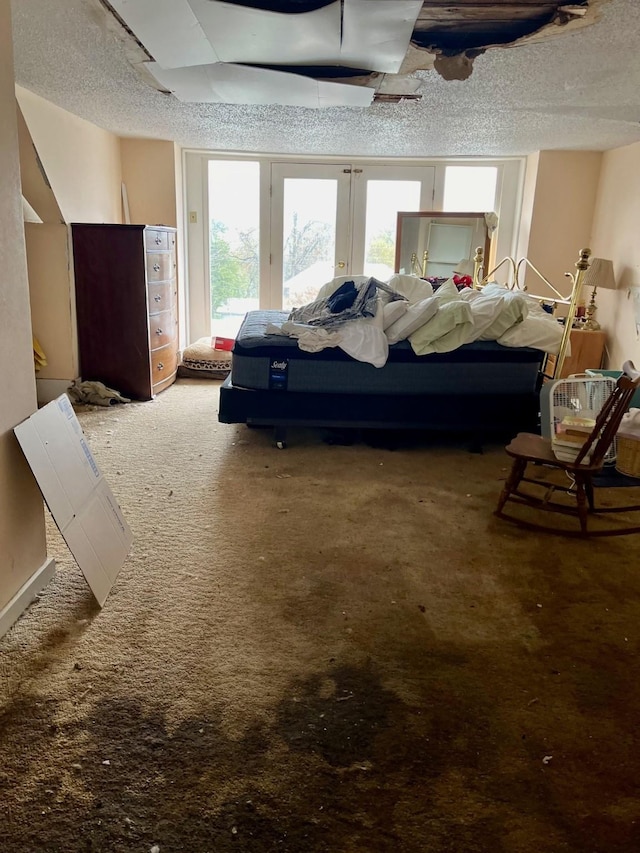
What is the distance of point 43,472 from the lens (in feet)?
6.62

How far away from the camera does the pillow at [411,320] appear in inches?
141

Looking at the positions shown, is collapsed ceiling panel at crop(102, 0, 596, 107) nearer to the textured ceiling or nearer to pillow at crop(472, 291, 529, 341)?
the textured ceiling

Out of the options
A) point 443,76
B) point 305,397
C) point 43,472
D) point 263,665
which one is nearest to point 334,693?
point 263,665

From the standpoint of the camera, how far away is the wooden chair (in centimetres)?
254

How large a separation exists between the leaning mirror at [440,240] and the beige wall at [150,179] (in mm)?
2209

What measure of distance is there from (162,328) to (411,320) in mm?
2292

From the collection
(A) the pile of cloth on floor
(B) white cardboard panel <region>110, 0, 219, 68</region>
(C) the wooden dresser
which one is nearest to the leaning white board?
(B) white cardboard panel <region>110, 0, 219, 68</region>

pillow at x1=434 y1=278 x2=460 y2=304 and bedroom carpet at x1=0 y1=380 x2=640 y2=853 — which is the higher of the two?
pillow at x1=434 y1=278 x2=460 y2=304

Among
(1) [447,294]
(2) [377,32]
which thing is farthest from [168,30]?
(1) [447,294]

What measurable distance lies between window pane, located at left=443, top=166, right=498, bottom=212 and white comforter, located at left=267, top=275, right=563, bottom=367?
2.71 m

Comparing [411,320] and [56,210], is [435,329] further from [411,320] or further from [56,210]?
[56,210]

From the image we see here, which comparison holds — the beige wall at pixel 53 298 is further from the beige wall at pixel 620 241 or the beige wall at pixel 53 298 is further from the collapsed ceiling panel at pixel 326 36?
the beige wall at pixel 620 241

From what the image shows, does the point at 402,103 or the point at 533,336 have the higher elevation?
the point at 402,103

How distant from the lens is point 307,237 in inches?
241
